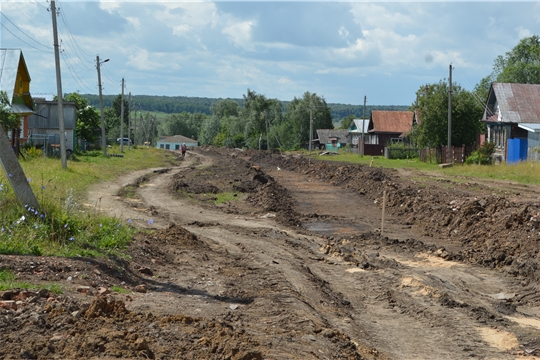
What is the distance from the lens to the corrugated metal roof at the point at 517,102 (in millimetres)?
47781

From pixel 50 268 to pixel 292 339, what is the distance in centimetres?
357

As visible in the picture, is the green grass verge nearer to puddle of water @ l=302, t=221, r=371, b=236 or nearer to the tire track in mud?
the tire track in mud

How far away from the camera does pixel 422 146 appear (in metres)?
55.8

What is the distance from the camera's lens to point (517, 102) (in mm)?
49406

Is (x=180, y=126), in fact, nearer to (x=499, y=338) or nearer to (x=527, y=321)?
(x=527, y=321)

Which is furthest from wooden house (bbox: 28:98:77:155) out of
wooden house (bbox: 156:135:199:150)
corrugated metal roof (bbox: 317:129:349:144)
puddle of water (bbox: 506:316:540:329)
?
wooden house (bbox: 156:135:199:150)

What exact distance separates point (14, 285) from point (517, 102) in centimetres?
4692

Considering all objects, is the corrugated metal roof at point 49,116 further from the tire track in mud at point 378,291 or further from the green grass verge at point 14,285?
the green grass verge at point 14,285

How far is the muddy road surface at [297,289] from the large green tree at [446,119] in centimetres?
3056

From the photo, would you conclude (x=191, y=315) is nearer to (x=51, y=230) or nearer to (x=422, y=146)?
(x=51, y=230)

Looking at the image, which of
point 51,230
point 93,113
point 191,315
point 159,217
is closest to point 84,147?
point 93,113

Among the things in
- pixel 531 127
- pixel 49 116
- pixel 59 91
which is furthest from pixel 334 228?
pixel 49 116

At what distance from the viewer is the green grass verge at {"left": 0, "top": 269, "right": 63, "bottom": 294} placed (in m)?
7.65

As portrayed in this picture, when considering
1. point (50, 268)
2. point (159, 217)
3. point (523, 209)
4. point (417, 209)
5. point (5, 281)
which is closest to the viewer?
point (5, 281)
